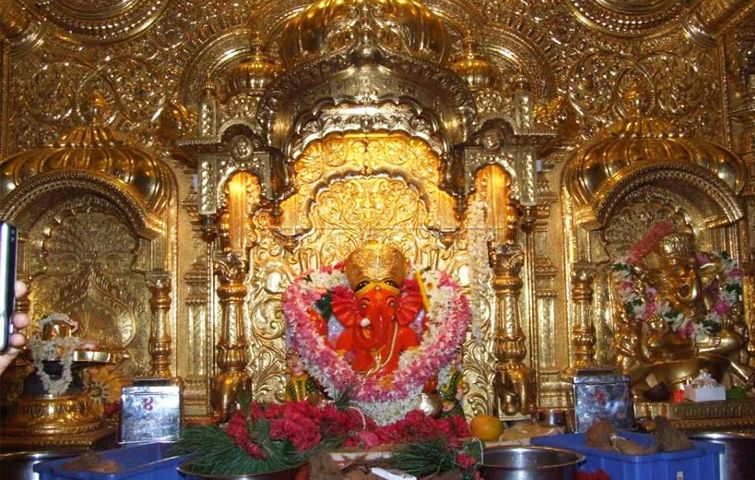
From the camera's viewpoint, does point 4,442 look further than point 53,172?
No

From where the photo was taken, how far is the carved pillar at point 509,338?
7430mm

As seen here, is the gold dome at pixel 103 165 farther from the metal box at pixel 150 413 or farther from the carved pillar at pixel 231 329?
the metal box at pixel 150 413

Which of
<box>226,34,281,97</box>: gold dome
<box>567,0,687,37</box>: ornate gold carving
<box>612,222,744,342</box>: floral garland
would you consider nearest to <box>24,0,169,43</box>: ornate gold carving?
<box>226,34,281,97</box>: gold dome

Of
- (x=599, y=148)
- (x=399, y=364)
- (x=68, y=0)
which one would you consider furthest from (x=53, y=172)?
(x=599, y=148)

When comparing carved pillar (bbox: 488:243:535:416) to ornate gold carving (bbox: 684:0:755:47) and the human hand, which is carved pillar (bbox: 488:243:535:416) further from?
the human hand

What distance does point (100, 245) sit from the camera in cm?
820

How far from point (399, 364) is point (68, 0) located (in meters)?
4.74

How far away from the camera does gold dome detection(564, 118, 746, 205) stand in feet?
25.9

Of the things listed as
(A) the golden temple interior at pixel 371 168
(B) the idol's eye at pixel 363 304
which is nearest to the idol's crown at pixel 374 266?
(B) the idol's eye at pixel 363 304

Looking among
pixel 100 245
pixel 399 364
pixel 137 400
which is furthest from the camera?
pixel 100 245

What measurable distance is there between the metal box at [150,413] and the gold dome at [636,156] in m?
3.94

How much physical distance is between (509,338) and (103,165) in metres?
3.80

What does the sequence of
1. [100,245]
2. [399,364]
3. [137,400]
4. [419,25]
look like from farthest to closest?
[100,245] < [419,25] < [399,364] < [137,400]

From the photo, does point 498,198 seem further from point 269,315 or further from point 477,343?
point 269,315
